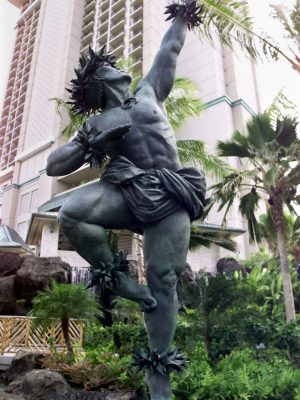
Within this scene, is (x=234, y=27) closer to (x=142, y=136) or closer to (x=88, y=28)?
(x=142, y=136)

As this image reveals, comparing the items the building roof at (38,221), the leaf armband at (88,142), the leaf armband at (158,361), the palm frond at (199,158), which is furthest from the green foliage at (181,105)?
the leaf armband at (158,361)

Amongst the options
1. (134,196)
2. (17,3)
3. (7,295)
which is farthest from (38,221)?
(17,3)

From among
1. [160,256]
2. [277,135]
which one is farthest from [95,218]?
[277,135]

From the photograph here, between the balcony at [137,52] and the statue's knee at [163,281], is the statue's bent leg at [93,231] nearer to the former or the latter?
the statue's knee at [163,281]

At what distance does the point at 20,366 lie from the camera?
6.24m

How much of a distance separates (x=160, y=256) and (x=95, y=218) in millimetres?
397

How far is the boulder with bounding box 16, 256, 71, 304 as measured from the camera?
14023 mm

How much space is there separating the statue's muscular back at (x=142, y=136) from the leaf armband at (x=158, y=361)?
1006mm

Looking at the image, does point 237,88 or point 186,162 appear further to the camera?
point 237,88

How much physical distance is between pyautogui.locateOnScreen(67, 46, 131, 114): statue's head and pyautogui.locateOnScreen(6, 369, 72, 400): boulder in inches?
141

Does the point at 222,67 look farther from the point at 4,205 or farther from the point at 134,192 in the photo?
the point at 134,192

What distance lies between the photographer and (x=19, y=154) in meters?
37.9

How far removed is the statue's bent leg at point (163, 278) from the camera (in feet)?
6.32

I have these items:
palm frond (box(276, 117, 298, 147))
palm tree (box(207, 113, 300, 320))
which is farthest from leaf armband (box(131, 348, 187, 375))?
palm frond (box(276, 117, 298, 147))
